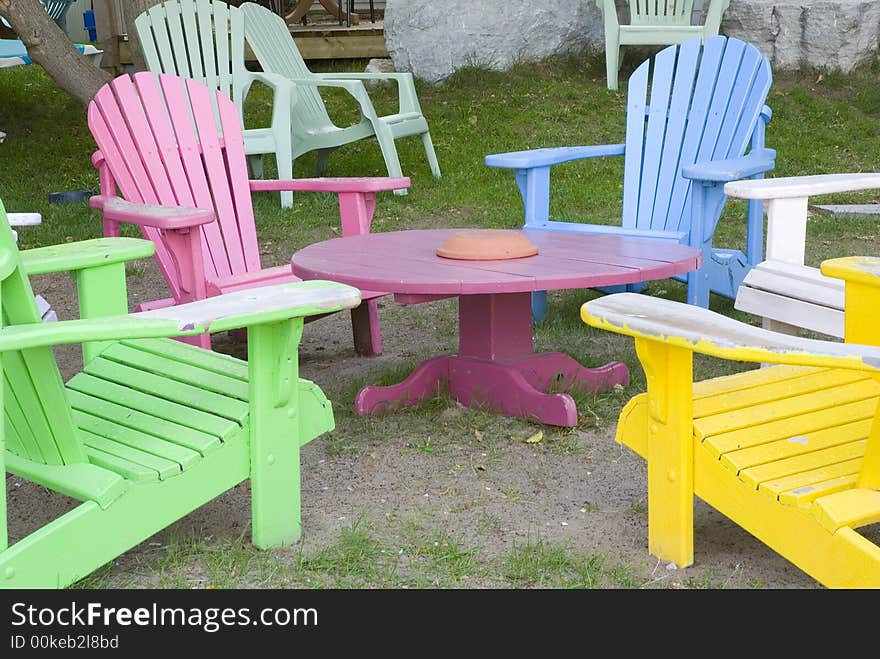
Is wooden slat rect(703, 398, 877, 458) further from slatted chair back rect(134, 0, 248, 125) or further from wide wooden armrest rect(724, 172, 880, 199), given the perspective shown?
slatted chair back rect(134, 0, 248, 125)

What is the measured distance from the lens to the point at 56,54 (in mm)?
6121

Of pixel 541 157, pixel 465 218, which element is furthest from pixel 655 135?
pixel 465 218

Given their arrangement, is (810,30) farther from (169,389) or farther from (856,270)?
(169,389)

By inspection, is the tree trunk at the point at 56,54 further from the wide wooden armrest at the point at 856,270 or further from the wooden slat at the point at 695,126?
the wide wooden armrest at the point at 856,270

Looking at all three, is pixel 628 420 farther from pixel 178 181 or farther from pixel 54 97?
pixel 54 97

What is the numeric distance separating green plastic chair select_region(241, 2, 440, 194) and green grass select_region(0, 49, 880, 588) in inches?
11.1

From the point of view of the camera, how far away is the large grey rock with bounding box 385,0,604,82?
8.15 meters

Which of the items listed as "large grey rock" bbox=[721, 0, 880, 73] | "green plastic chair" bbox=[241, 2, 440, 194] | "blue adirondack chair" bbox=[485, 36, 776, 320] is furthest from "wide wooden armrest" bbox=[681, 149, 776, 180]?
"large grey rock" bbox=[721, 0, 880, 73]

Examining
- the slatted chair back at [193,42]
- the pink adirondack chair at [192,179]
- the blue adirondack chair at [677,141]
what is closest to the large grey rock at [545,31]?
the slatted chair back at [193,42]

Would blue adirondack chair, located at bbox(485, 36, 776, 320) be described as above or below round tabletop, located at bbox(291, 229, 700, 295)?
above

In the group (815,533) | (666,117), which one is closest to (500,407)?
(815,533)

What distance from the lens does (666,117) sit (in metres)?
4.29
